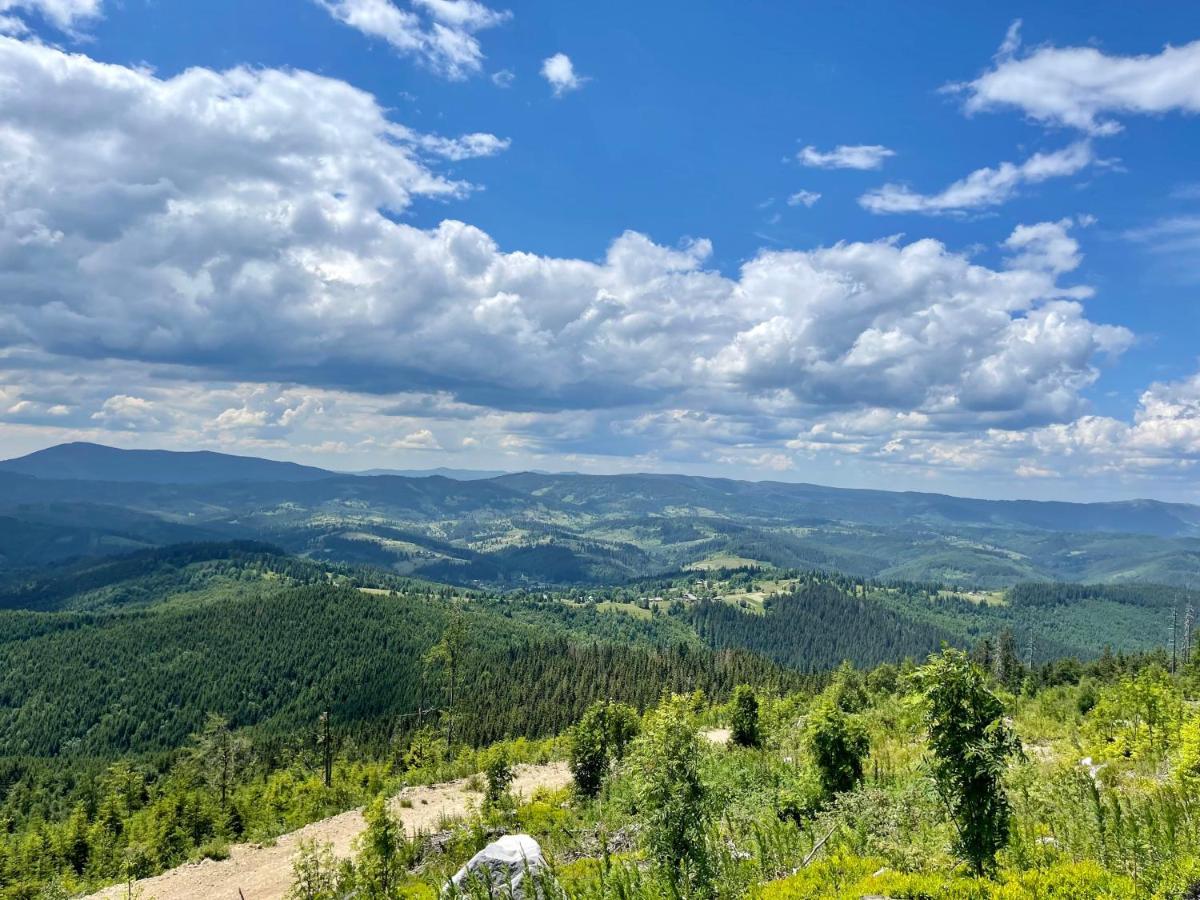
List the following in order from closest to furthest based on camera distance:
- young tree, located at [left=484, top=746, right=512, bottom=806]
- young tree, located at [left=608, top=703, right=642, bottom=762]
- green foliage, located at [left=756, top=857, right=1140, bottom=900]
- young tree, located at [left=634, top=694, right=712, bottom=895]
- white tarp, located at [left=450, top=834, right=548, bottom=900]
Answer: green foliage, located at [left=756, top=857, right=1140, bottom=900]
young tree, located at [left=634, top=694, right=712, bottom=895]
white tarp, located at [left=450, top=834, right=548, bottom=900]
young tree, located at [left=484, top=746, right=512, bottom=806]
young tree, located at [left=608, top=703, right=642, bottom=762]

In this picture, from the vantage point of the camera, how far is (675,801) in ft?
54.4

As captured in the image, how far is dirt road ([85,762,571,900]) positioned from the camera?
30.7 meters

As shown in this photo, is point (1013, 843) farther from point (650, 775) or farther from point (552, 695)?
point (552, 695)

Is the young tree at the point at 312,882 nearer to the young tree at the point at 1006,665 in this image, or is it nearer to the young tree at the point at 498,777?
the young tree at the point at 498,777

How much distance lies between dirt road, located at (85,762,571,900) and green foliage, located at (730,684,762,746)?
19397 millimetres

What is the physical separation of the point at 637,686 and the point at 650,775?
455ft

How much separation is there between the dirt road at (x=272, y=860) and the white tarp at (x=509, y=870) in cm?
707

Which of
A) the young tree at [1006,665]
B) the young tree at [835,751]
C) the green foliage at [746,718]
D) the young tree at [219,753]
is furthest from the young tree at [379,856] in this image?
the young tree at [1006,665]

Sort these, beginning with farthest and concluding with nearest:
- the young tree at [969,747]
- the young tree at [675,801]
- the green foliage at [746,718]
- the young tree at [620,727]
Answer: the green foliage at [746,718] → the young tree at [620,727] → the young tree at [675,801] → the young tree at [969,747]

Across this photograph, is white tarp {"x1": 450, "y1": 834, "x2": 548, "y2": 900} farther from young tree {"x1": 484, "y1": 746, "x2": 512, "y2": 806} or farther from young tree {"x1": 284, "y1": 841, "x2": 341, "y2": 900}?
young tree {"x1": 484, "y1": 746, "x2": 512, "y2": 806}

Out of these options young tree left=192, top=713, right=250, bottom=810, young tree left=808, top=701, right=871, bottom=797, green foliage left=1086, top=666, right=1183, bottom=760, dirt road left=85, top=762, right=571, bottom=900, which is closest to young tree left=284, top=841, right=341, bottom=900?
dirt road left=85, top=762, right=571, bottom=900

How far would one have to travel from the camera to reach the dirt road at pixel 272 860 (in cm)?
3073

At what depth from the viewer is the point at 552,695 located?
157 metres

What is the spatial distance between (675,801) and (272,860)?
30.0m
